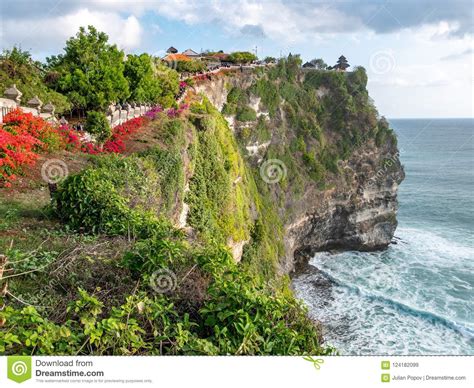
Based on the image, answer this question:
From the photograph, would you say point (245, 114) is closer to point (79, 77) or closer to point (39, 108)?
point (79, 77)

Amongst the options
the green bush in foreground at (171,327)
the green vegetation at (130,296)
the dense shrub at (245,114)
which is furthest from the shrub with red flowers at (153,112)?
the green bush in foreground at (171,327)

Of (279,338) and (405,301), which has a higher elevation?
(279,338)

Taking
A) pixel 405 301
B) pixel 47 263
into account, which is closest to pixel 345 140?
pixel 405 301

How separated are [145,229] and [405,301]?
1086 inches

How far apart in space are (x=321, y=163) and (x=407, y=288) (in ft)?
56.8

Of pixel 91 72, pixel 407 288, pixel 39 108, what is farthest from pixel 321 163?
pixel 39 108

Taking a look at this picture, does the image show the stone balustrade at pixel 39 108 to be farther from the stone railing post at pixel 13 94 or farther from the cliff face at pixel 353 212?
the cliff face at pixel 353 212

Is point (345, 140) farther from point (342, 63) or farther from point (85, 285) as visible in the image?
point (85, 285)

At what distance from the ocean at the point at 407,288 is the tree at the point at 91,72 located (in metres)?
16.9

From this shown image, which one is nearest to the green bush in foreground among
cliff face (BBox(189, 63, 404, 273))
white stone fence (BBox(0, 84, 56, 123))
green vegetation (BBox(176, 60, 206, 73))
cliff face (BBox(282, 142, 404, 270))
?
white stone fence (BBox(0, 84, 56, 123))

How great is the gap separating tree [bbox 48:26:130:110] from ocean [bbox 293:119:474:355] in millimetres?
16875

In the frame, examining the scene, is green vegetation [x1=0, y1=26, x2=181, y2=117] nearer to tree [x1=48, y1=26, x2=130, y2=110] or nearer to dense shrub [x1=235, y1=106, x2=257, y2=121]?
tree [x1=48, y1=26, x2=130, y2=110]

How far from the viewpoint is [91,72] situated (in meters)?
23.4

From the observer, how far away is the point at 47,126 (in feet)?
50.8
